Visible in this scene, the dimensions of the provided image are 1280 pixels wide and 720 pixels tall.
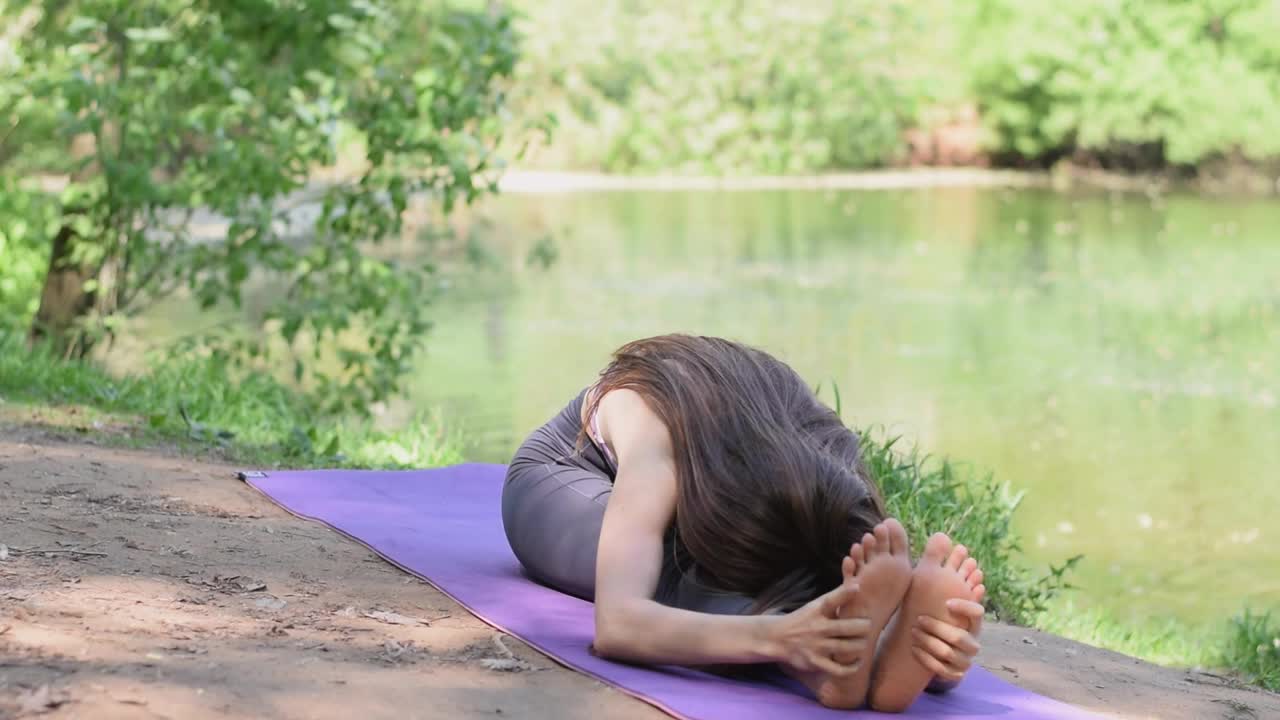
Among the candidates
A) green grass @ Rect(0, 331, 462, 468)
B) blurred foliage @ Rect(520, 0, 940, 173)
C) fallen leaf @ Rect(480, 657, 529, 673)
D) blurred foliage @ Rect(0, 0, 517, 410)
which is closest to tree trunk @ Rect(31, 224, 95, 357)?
blurred foliage @ Rect(0, 0, 517, 410)

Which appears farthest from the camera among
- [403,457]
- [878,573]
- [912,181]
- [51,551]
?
[912,181]

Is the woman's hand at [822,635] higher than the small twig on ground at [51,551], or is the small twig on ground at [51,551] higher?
the woman's hand at [822,635]

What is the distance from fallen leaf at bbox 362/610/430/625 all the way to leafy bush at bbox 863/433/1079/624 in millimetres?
1655

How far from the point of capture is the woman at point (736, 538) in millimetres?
2133

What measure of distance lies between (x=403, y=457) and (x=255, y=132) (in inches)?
62.5

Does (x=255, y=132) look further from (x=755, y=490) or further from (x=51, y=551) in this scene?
(x=755, y=490)

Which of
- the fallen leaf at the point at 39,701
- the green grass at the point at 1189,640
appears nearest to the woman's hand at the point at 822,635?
the fallen leaf at the point at 39,701

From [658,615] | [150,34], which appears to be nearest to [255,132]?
[150,34]

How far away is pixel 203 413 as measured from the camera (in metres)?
Result: 4.93

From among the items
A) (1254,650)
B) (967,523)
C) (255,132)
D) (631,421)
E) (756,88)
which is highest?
(756,88)

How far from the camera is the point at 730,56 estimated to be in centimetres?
2733

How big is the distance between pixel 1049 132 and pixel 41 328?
23.8 m

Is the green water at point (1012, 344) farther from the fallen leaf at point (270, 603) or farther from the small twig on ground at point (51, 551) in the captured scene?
the small twig on ground at point (51, 551)

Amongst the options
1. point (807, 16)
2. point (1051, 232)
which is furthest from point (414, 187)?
point (807, 16)
